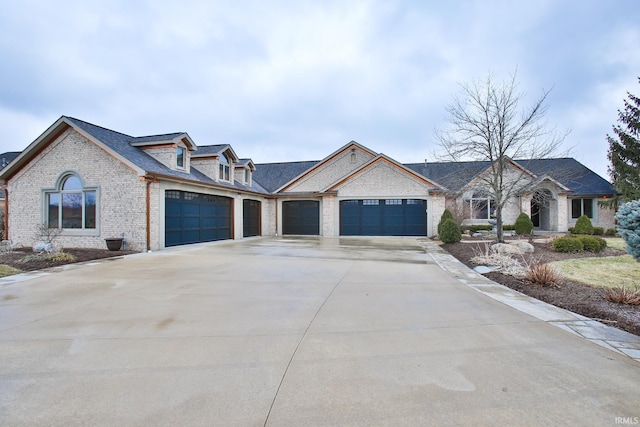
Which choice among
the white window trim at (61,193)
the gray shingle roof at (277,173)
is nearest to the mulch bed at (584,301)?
the white window trim at (61,193)

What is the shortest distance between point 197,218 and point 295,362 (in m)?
14.6

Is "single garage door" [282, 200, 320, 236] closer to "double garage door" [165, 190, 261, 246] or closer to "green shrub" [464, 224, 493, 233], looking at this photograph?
"double garage door" [165, 190, 261, 246]

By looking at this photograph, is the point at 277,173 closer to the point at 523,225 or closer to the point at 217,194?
the point at 217,194

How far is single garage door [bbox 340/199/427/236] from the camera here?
21.5 m

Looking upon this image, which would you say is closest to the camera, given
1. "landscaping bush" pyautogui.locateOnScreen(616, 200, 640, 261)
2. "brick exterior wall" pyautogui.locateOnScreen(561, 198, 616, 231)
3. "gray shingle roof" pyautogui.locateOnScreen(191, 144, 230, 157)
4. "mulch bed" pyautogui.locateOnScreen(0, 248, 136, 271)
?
"landscaping bush" pyautogui.locateOnScreen(616, 200, 640, 261)

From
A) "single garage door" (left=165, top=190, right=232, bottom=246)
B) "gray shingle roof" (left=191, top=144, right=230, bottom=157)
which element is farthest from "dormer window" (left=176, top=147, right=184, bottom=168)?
"gray shingle roof" (left=191, top=144, right=230, bottom=157)

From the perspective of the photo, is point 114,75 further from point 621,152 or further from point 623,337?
point 621,152

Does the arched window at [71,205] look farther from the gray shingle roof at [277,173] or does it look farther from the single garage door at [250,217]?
the gray shingle roof at [277,173]

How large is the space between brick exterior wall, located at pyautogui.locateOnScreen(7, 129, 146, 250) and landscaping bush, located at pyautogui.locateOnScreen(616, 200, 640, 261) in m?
14.8

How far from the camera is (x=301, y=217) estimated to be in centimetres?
2402

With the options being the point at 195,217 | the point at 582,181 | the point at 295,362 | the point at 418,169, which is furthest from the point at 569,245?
the point at 195,217

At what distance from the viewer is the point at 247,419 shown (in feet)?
7.97

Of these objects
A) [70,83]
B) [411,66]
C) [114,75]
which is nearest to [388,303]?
[411,66]

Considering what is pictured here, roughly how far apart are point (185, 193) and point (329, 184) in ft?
37.4
